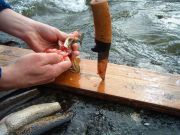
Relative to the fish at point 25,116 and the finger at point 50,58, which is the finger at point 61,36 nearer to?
the finger at point 50,58

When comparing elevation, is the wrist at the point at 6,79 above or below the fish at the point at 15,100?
above

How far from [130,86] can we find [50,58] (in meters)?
0.91

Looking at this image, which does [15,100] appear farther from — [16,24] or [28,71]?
[16,24]

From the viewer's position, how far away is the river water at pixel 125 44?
2969mm

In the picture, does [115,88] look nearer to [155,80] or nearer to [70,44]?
[155,80]

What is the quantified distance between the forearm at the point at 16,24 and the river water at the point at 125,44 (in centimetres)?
82

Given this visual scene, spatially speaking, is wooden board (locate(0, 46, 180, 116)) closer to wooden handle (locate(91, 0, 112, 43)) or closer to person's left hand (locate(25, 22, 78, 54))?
person's left hand (locate(25, 22, 78, 54))

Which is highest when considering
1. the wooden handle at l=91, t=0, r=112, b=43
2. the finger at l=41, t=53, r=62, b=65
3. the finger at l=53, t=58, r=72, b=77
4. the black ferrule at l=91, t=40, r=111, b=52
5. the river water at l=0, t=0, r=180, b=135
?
the wooden handle at l=91, t=0, r=112, b=43

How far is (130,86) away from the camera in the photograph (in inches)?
129

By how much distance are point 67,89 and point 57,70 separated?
38 cm

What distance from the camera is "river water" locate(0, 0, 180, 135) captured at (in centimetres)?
297

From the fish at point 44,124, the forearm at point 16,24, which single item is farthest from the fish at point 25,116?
the forearm at point 16,24

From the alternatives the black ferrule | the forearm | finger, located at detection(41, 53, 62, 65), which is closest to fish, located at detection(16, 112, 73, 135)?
finger, located at detection(41, 53, 62, 65)

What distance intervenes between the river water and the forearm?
82cm
